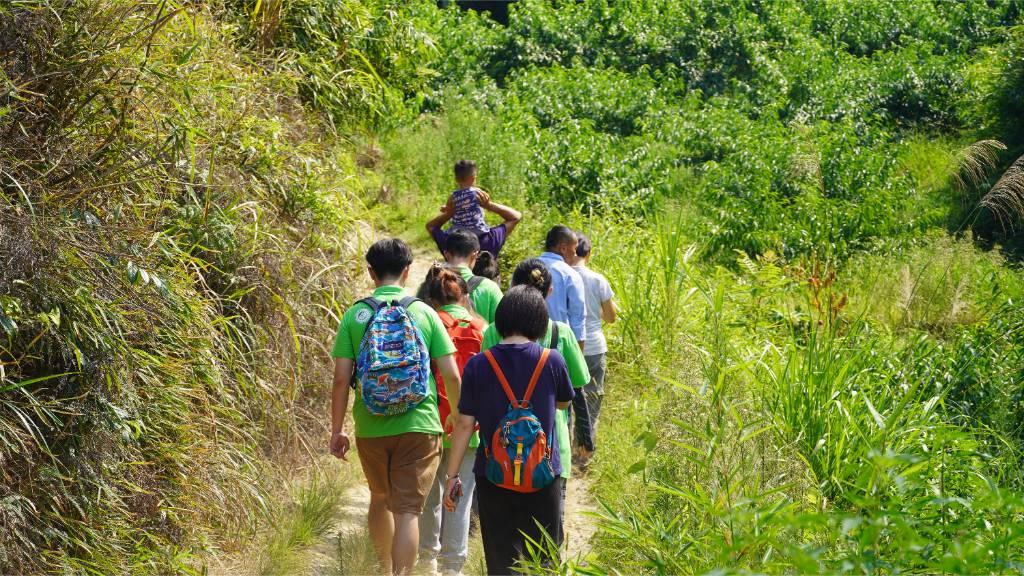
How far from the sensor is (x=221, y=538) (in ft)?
16.2

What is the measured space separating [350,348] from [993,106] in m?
12.6

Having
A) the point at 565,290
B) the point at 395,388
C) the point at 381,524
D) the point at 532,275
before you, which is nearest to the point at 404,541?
the point at 381,524

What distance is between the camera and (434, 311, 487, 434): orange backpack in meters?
5.05

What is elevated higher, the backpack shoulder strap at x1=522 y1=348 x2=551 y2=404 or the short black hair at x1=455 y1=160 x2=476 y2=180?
the short black hair at x1=455 y1=160 x2=476 y2=180

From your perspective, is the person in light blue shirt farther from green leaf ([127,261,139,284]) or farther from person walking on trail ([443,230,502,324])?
green leaf ([127,261,139,284])

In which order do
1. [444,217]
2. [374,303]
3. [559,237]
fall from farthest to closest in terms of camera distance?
[444,217]
[559,237]
[374,303]

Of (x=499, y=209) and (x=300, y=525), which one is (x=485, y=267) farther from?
(x=300, y=525)

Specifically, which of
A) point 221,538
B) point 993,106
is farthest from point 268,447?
point 993,106

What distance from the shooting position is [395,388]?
176 inches

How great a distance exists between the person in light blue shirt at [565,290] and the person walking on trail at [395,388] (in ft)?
5.35

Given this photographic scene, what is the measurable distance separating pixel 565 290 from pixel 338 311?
1584 millimetres

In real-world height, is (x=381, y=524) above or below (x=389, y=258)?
below

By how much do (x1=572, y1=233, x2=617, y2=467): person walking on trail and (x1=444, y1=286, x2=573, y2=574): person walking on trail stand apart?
2.36m

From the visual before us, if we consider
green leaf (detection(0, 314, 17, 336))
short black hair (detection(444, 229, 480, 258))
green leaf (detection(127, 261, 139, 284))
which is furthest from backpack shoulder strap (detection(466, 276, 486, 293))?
green leaf (detection(0, 314, 17, 336))
